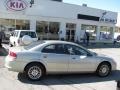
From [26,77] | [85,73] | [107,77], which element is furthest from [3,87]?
[107,77]

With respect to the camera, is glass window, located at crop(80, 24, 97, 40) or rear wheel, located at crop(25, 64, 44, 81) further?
glass window, located at crop(80, 24, 97, 40)

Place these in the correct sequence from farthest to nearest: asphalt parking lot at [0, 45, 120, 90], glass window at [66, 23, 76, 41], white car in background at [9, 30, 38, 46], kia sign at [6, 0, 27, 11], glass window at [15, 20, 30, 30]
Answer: glass window at [66, 23, 76, 41] → glass window at [15, 20, 30, 30] → kia sign at [6, 0, 27, 11] → white car in background at [9, 30, 38, 46] → asphalt parking lot at [0, 45, 120, 90]

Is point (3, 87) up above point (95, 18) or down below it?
below

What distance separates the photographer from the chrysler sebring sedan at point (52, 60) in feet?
28.3

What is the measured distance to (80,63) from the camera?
31.2ft

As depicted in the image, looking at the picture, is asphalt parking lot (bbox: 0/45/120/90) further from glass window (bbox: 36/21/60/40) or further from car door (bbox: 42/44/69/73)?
glass window (bbox: 36/21/60/40)

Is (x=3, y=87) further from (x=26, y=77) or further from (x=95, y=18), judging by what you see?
(x=95, y=18)

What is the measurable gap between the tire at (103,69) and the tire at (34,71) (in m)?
2.66

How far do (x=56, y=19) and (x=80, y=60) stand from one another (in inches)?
876

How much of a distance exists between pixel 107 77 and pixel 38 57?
336 centimetres

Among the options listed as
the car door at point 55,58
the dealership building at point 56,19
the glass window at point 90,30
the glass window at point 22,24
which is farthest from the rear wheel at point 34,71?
the glass window at point 90,30

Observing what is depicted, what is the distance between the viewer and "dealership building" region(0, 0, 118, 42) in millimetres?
26922

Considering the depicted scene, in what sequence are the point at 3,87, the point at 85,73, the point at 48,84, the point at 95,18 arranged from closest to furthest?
→ the point at 3,87 < the point at 48,84 < the point at 85,73 < the point at 95,18

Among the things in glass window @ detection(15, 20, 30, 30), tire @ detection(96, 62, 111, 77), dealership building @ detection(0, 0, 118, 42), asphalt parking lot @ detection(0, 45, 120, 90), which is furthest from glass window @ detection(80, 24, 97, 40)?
asphalt parking lot @ detection(0, 45, 120, 90)
